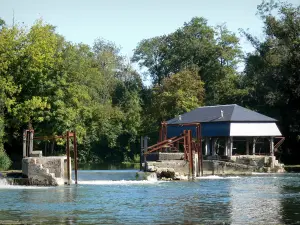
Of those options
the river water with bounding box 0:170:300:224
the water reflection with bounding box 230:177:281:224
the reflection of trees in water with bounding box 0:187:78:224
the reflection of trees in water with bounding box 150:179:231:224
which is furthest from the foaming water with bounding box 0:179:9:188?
the water reflection with bounding box 230:177:281:224

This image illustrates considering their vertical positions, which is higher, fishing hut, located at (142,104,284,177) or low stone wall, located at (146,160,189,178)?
fishing hut, located at (142,104,284,177)

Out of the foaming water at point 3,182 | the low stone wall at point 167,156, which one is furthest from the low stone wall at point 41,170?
the low stone wall at point 167,156

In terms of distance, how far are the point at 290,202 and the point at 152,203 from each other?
6.50 meters

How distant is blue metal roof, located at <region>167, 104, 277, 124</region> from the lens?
2491 inches

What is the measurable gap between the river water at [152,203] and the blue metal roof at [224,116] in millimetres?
20146

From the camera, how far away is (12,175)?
41.8 meters

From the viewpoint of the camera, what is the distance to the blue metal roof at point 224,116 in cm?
6328

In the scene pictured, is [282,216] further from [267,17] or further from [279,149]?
[267,17]

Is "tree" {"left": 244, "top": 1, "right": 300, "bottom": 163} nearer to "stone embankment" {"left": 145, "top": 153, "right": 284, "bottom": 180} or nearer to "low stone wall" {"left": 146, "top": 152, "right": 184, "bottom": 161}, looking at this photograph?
"stone embankment" {"left": 145, "top": 153, "right": 284, "bottom": 180}

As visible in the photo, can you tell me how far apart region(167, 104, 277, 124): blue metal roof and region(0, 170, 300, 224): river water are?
20.1m

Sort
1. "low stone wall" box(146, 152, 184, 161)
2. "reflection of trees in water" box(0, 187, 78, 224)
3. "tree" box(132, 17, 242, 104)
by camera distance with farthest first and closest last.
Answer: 1. "tree" box(132, 17, 242, 104)
2. "low stone wall" box(146, 152, 184, 161)
3. "reflection of trees in water" box(0, 187, 78, 224)

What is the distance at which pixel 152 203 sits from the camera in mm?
30859

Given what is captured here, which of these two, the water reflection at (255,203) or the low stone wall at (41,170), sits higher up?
the low stone wall at (41,170)

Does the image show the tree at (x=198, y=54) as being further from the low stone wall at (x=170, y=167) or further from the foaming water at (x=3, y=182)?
the foaming water at (x=3, y=182)
